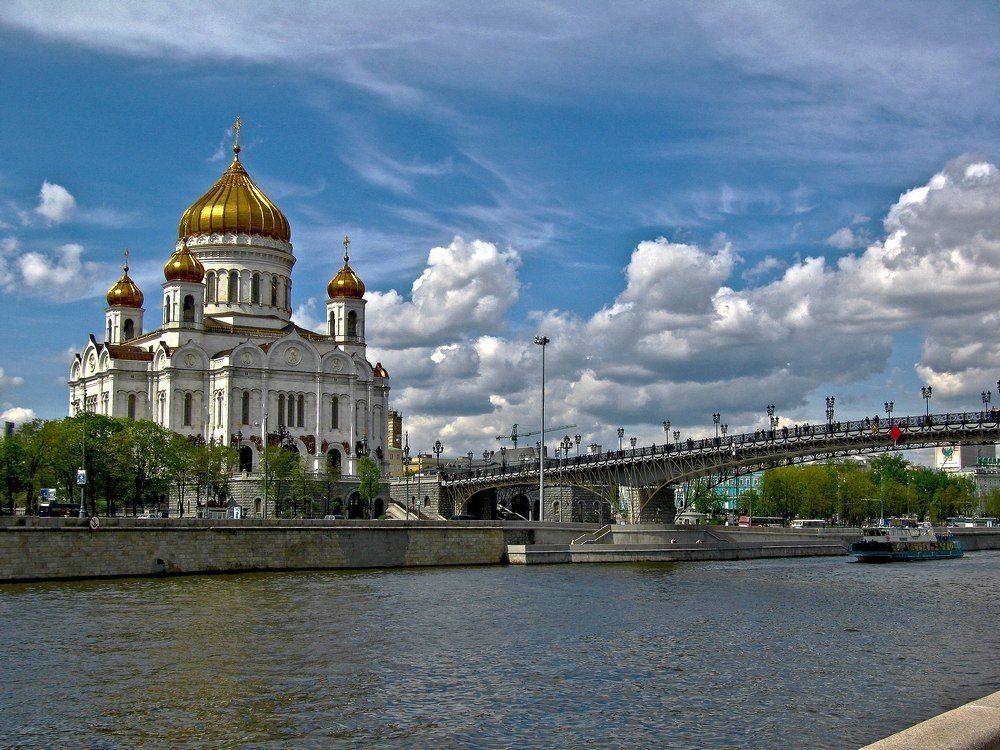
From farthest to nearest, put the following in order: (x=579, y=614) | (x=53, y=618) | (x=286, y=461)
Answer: (x=286, y=461) < (x=579, y=614) < (x=53, y=618)

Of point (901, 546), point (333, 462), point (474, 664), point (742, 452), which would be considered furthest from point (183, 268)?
point (474, 664)

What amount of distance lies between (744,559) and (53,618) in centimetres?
4417

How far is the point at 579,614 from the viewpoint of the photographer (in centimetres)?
3734

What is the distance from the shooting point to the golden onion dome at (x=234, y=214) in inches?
3942

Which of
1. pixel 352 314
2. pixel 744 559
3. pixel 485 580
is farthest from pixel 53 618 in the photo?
pixel 352 314

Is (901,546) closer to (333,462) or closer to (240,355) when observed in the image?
(333,462)

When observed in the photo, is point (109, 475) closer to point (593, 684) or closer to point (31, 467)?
point (31, 467)

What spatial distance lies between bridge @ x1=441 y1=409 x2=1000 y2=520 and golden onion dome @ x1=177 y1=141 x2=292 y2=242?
2830 cm

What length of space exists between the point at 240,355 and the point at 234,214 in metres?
13.5

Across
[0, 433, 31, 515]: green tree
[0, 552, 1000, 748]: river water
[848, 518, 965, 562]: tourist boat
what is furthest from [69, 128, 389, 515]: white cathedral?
[0, 552, 1000, 748]: river water

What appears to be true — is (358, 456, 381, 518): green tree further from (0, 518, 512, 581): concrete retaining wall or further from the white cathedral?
(0, 518, 512, 581): concrete retaining wall

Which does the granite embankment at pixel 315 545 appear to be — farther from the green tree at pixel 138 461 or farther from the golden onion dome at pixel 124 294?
the golden onion dome at pixel 124 294

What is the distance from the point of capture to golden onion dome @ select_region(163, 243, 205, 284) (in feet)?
311

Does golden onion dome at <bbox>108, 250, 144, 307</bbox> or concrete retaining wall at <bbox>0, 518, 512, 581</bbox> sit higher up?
golden onion dome at <bbox>108, 250, 144, 307</bbox>
